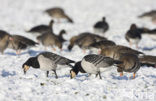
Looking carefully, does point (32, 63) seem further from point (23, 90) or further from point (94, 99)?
point (94, 99)

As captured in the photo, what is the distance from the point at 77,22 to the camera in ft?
88.4

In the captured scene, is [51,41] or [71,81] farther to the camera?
[51,41]

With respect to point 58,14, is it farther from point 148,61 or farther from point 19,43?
point 148,61

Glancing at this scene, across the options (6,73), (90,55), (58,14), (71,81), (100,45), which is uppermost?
(58,14)

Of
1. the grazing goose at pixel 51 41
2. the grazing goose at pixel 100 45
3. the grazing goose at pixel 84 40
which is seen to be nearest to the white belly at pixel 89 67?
the grazing goose at pixel 100 45

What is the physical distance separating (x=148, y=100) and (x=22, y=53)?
30.0ft

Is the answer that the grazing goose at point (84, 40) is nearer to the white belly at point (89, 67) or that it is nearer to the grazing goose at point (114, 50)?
the grazing goose at point (114, 50)

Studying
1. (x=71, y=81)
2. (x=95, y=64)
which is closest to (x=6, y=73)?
(x=71, y=81)

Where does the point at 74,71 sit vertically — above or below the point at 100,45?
below

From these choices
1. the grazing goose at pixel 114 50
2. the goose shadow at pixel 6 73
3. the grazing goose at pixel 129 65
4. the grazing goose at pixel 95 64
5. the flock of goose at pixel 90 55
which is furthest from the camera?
the grazing goose at pixel 114 50

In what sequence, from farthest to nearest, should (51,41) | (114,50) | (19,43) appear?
(51,41) < (19,43) < (114,50)

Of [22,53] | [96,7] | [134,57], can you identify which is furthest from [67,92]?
[96,7]

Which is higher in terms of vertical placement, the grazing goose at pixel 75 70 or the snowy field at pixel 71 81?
the grazing goose at pixel 75 70

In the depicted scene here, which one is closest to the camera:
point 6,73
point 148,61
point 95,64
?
point 95,64
